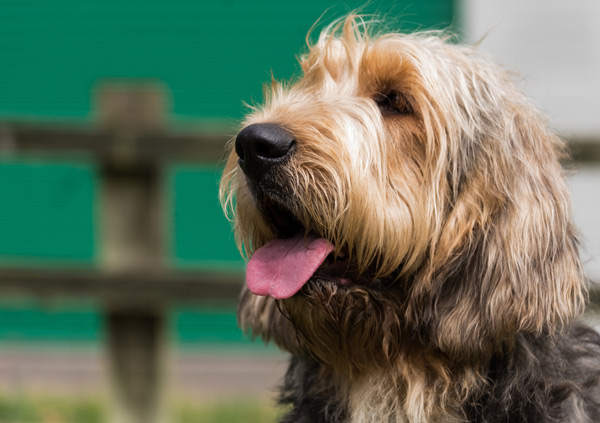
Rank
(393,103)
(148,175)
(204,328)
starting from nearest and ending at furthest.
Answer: (393,103)
(148,175)
(204,328)

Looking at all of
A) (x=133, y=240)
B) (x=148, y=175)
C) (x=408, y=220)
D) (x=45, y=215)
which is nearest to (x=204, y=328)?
(x=45, y=215)

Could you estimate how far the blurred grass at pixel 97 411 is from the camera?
5.36 metres

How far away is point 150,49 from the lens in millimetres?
7492

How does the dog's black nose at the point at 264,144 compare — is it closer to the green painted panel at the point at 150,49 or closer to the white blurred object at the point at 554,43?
the white blurred object at the point at 554,43

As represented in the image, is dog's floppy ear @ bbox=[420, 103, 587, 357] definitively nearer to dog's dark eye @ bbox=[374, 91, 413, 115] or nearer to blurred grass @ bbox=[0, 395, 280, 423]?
dog's dark eye @ bbox=[374, 91, 413, 115]

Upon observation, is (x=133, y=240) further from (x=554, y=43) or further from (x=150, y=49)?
(x=554, y=43)

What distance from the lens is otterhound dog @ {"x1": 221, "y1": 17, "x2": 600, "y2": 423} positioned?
2521mm

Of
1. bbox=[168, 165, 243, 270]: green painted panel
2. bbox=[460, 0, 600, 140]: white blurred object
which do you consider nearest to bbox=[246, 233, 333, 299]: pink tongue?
bbox=[460, 0, 600, 140]: white blurred object

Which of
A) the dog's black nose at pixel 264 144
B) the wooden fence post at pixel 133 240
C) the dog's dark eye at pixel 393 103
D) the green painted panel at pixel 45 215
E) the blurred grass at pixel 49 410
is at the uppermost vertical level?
the dog's dark eye at pixel 393 103

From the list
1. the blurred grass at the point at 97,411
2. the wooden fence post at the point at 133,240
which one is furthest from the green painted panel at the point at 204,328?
the wooden fence post at the point at 133,240

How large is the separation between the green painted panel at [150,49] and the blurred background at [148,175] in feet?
0.04

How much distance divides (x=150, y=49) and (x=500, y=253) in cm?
552

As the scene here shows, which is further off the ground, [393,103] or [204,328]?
[393,103]

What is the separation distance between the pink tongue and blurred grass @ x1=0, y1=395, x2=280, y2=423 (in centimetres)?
282
